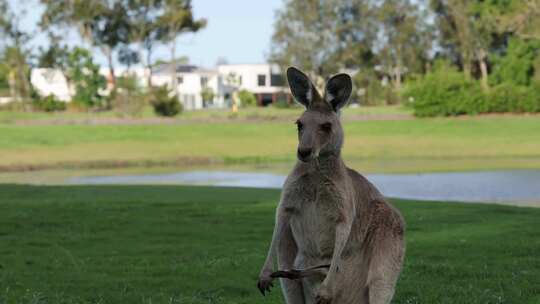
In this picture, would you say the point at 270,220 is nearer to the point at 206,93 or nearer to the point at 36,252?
the point at 36,252

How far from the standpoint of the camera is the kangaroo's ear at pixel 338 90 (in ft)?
17.1

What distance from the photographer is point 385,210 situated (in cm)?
564

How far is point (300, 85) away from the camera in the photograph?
17.4ft

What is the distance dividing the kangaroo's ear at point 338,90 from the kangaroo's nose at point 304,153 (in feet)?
1.44

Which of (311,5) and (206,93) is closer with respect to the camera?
(311,5)

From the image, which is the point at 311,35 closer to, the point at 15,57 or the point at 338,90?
the point at 15,57

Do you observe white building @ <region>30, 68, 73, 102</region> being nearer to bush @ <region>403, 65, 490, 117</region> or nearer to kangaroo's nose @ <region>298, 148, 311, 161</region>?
bush @ <region>403, 65, 490, 117</region>

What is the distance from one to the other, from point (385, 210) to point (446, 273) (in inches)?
236

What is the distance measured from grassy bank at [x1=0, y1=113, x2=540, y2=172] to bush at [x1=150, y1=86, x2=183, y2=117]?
10.6 meters

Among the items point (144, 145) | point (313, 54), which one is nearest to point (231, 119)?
point (144, 145)

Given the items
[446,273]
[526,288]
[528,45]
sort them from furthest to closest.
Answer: [528,45]
[446,273]
[526,288]

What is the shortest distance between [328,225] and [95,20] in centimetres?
8928

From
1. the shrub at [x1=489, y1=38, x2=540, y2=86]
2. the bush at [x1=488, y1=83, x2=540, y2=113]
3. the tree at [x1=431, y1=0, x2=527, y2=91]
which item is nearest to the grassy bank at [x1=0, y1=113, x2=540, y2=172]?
the bush at [x1=488, y1=83, x2=540, y2=113]

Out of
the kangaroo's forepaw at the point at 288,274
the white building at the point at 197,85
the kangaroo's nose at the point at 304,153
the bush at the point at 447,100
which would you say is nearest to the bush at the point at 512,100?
the bush at the point at 447,100
